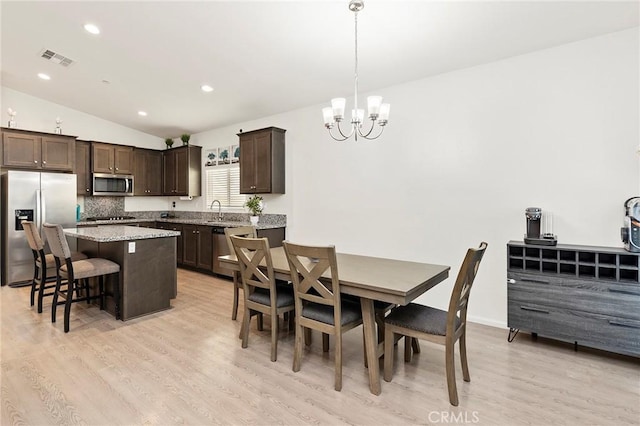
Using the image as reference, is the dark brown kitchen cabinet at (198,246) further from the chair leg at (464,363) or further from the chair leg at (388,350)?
the chair leg at (464,363)

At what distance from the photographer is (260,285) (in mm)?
2697

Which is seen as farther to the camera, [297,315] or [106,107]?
[106,107]

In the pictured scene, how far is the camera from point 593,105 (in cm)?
291

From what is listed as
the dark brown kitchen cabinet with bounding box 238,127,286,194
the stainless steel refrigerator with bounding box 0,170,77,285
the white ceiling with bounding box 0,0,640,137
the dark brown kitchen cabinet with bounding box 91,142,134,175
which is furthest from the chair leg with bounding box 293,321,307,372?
the dark brown kitchen cabinet with bounding box 91,142,134,175

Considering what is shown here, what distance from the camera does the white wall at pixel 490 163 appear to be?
9.36 feet

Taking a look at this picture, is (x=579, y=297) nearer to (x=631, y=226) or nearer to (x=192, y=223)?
(x=631, y=226)

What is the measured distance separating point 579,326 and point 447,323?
5.00ft

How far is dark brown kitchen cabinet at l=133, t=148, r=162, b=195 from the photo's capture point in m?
6.68

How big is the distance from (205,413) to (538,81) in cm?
390

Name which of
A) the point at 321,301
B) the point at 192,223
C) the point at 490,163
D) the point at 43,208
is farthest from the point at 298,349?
the point at 43,208

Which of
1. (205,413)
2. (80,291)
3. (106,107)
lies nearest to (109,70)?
(106,107)

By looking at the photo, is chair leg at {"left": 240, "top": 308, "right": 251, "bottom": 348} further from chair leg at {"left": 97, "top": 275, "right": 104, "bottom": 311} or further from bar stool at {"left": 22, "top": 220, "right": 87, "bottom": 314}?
bar stool at {"left": 22, "top": 220, "right": 87, "bottom": 314}

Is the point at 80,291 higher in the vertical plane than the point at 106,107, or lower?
lower

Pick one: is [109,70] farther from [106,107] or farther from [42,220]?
[42,220]
